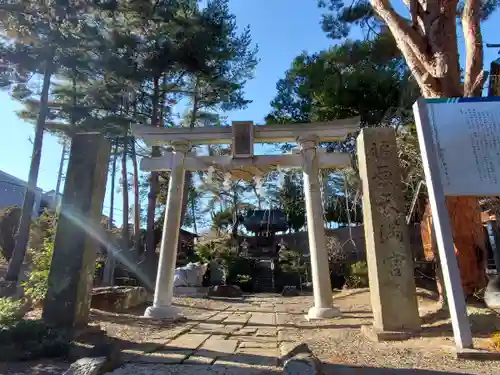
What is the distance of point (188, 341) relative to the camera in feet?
15.9

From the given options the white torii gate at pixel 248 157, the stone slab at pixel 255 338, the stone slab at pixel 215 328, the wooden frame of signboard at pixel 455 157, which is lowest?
the stone slab at pixel 255 338

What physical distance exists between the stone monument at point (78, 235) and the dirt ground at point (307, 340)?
483mm

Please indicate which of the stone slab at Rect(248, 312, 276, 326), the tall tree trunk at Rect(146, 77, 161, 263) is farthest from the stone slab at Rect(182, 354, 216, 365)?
the tall tree trunk at Rect(146, 77, 161, 263)

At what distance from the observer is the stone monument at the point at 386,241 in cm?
495

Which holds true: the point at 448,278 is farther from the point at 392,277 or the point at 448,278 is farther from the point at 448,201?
the point at 448,201

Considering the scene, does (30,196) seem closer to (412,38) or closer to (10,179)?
(412,38)

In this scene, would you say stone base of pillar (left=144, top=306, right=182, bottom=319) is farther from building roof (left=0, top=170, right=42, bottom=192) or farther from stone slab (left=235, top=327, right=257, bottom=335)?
building roof (left=0, top=170, right=42, bottom=192)

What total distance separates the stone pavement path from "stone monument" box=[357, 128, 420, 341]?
1327 millimetres

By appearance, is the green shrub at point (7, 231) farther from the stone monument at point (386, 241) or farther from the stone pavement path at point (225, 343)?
the stone monument at point (386, 241)

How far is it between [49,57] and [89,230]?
9.05 metres

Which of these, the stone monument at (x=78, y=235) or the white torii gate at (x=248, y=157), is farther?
the white torii gate at (x=248, y=157)

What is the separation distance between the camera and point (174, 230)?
7770 mm

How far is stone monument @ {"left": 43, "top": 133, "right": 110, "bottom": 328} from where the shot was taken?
483 cm

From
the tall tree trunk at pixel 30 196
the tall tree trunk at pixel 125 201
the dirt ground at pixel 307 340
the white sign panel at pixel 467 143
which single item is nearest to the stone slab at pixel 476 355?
the dirt ground at pixel 307 340
